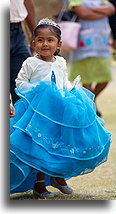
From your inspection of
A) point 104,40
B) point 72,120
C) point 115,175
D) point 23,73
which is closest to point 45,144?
point 72,120

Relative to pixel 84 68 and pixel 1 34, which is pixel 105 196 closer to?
pixel 1 34

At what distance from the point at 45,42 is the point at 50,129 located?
1.90 ft

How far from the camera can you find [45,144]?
12.4ft

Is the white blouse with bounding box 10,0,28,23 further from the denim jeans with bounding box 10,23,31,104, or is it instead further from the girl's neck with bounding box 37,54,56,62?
the girl's neck with bounding box 37,54,56,62

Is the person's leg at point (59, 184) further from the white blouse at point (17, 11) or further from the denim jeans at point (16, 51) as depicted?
the white blouse at point (17, 11)

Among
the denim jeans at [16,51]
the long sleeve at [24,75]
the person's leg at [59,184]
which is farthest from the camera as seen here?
the denim jeans at [16,51]

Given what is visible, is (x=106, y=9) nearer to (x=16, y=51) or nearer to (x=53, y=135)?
(x=16, y=51)

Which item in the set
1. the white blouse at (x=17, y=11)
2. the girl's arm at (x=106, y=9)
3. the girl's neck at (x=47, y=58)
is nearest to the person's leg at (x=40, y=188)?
the girl's neck at (x=47, y=58)

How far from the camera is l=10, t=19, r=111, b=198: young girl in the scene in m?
3.79

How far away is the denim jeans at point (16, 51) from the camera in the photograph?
4.37 meters

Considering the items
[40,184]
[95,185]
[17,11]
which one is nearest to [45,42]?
[17,11]

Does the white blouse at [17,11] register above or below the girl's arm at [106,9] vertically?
above

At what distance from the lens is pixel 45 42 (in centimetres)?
403

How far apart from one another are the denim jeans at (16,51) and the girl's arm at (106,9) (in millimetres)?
2919
